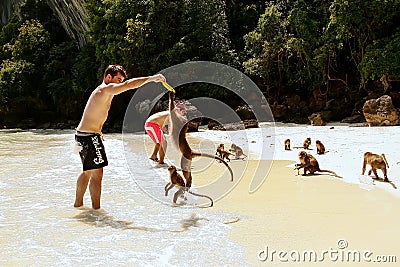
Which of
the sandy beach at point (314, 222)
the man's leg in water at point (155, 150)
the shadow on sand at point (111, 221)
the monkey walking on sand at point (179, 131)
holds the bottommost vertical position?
the shadow on sand at point (111, 221)

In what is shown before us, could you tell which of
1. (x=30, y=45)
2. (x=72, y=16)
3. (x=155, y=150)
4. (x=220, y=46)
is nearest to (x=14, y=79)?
(x=30, y=45)

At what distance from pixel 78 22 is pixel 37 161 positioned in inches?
763

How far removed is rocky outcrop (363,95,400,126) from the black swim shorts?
10.6 metres

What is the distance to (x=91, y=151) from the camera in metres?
4.71

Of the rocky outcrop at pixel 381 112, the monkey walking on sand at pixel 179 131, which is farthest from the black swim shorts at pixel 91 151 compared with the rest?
the rocky outcrop at pixel 381 112

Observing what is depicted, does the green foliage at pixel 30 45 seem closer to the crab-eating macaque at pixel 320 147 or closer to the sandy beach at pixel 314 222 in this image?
the crab-eating macaque at pixel 320 147

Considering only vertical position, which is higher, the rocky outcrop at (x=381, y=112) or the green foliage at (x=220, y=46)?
the green foliage at (x=220, y=46)

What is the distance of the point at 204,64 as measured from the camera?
760 inches

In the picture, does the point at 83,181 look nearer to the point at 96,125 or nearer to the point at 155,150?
the point at 96,125

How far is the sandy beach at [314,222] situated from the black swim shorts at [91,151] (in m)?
1.47

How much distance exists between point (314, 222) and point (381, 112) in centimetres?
1013

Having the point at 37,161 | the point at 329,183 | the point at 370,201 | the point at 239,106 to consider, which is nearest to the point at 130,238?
the point at 370,201

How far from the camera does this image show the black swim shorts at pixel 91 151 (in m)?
4.71

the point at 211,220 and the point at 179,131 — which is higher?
the point at 179,131
